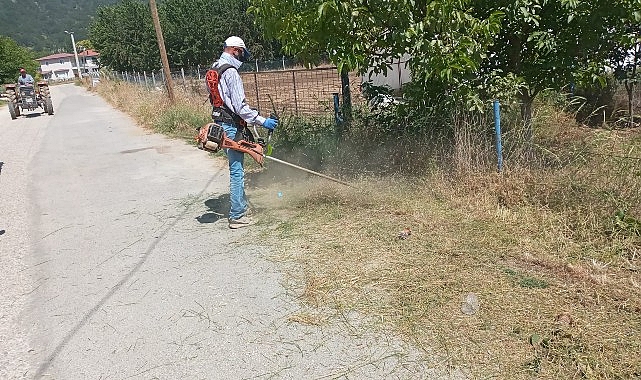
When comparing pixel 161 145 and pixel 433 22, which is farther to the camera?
pixel 161 145

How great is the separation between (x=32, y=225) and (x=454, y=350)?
552 cm

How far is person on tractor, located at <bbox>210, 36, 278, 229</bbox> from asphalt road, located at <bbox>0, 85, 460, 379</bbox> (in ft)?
1.06

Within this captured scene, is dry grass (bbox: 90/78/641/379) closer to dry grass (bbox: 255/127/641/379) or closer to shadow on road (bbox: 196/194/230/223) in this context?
dry grass (bbox: 255/127/641/379)

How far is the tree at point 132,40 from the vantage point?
160 feet

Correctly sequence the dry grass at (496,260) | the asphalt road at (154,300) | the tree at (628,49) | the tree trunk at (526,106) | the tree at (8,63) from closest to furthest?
the dry grass at (496,260) < the asphalt road at (154,300) < the tree at (628,49) < the tree trunk at (526,106) < the tree at (8,63)

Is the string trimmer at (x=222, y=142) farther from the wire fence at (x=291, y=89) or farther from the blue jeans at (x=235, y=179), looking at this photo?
the wire fence at (x=291, y=89)

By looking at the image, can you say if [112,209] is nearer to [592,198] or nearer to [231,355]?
[231,355]

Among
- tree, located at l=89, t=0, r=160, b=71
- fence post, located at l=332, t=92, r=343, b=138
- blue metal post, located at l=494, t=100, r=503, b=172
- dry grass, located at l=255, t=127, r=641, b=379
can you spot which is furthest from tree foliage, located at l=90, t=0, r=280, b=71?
dry grass, located at l=255, t=127, r=641, b=379

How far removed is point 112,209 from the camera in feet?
22.0

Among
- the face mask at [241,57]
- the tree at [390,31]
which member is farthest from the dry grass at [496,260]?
the face mask at [241,57]

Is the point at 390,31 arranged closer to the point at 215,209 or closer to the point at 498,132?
the point at 498,132

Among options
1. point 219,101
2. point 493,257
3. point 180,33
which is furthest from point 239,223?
point 180,33

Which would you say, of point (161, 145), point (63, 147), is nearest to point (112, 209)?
point (161, 145)

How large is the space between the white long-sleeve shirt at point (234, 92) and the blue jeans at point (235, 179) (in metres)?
0.23
